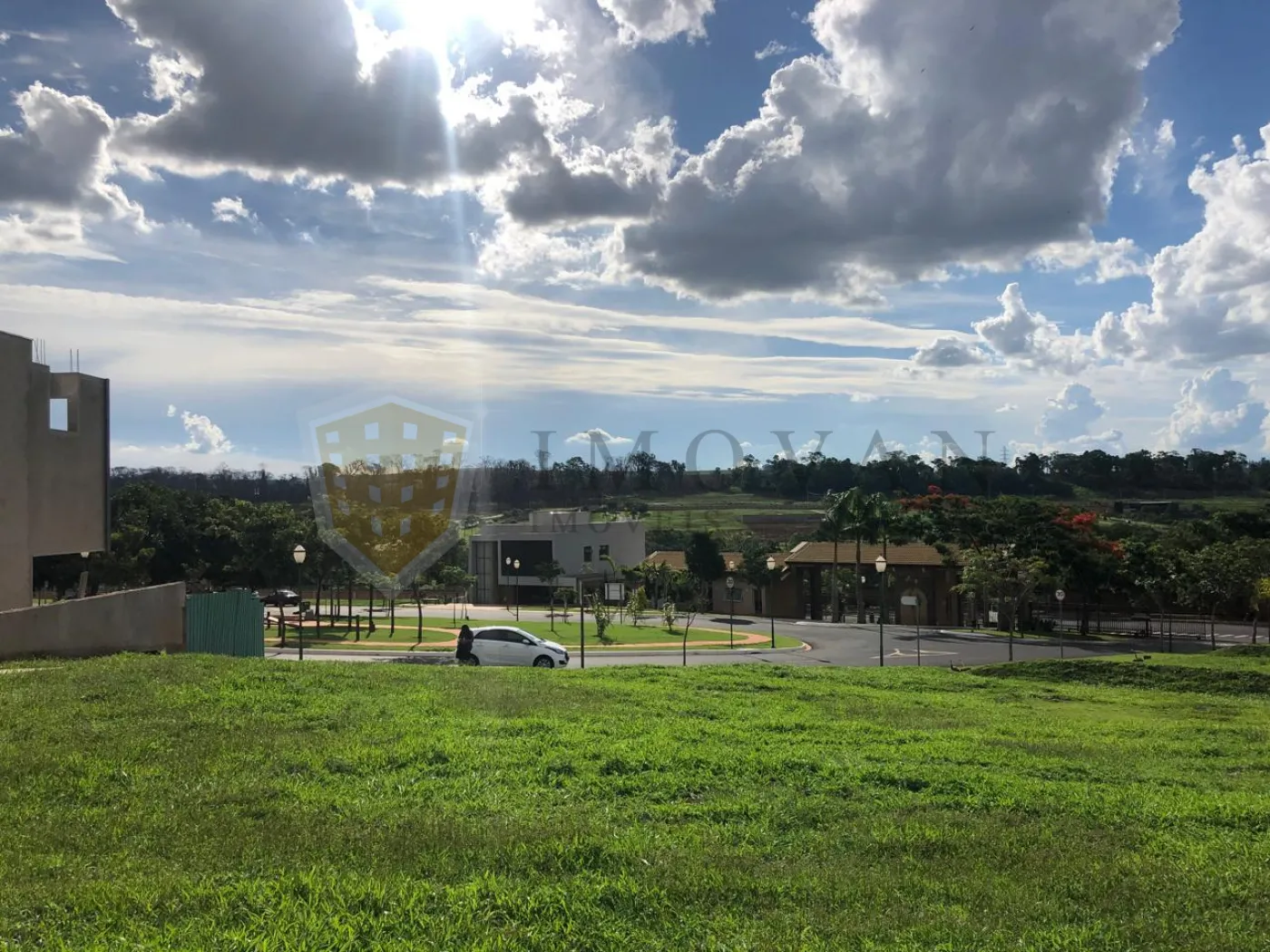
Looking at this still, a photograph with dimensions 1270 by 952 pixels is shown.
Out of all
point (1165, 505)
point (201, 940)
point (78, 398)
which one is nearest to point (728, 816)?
point (201, 940)

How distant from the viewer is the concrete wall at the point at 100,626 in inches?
562

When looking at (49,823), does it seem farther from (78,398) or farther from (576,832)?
(78,398)

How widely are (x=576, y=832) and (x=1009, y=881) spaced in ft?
8.99

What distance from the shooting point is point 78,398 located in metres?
20.1

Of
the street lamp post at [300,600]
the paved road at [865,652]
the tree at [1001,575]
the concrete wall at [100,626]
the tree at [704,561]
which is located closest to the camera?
the concrete wall at [100,626]

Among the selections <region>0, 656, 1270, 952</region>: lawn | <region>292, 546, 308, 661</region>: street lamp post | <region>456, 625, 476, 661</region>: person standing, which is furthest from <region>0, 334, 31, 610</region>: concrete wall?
<region>456, 625, 476, 661</region>: person standing

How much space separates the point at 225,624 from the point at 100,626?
16.6 ft

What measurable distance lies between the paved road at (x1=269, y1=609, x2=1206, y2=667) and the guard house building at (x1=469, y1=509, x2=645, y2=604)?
3239 cm

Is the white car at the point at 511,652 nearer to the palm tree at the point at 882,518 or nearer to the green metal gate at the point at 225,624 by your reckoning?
the green metal gate at the point at 225,624

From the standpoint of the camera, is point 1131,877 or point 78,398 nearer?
point 1131,877

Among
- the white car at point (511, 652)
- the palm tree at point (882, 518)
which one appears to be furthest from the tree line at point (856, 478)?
the white car at point (511, 652)

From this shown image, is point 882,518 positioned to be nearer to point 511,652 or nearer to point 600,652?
point 600,652

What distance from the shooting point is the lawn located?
15.7ft

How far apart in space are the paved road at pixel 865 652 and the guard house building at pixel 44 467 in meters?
8.20
